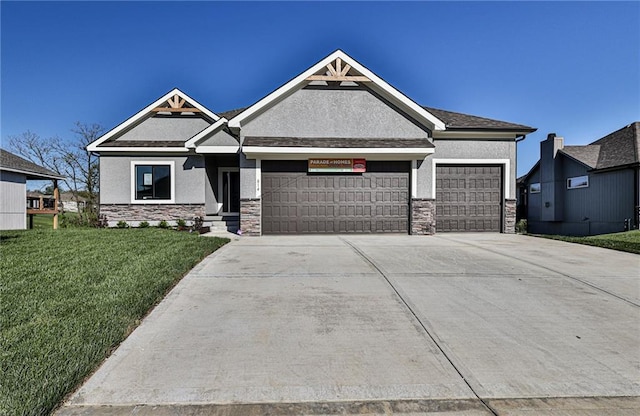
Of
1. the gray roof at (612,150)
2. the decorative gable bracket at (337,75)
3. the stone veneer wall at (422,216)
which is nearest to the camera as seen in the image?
the decorative gable bracket at (337,75)

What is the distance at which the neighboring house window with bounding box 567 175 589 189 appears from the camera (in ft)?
61.6

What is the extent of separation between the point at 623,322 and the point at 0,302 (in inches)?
309

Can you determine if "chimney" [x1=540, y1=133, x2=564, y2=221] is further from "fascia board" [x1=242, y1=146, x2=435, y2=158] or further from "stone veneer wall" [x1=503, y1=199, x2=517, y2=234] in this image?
"fascia board" [x1=242, y1=146, x2=435, y2=158]

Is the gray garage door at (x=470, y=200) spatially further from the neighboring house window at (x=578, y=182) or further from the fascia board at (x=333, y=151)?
the neighboring house window at (x=578, y=182)

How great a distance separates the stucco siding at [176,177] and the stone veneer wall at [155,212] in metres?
0.23

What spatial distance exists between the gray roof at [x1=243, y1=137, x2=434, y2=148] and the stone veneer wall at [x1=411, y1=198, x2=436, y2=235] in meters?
2.13

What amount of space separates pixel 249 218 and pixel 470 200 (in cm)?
869

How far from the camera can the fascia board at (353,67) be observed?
12008 millimetres

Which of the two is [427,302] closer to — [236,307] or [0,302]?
[236,307]

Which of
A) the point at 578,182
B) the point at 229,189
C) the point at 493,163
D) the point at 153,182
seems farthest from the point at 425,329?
the point at 578,182

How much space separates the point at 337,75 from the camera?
12.3 meters

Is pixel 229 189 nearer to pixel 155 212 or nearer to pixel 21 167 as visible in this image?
pixel 155 212

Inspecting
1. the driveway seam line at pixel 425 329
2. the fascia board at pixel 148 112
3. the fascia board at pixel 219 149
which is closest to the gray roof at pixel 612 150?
the driveway seam line at pixel 425 329

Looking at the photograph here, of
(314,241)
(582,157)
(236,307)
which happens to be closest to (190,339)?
(236,307)
